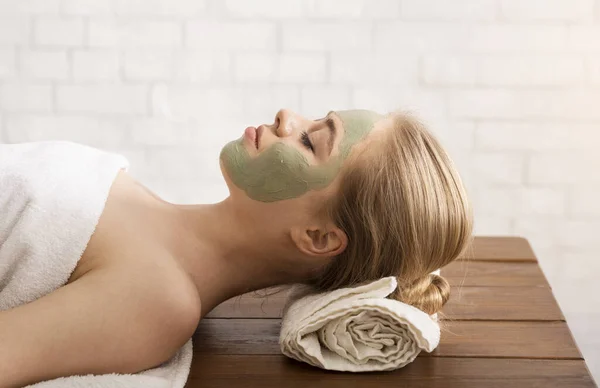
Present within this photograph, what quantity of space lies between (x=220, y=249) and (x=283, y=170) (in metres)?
0.20

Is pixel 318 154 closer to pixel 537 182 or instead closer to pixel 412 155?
pixel 412 155

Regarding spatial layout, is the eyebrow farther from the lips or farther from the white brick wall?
the white brick wall

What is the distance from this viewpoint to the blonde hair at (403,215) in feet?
5.08

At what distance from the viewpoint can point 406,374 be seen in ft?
4.81

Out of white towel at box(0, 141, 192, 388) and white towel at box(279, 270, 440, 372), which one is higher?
white towel at box(0, 141, 192, 388)

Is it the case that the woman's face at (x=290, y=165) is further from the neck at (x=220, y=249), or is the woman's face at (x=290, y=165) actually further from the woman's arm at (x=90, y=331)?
the woman's arm at (x=90, y=331)

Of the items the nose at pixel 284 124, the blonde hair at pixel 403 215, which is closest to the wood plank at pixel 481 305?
the blonde hair at pixel 403 215

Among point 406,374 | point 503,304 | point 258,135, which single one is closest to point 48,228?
point 258,135

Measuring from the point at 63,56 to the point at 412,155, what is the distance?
1.52 meters

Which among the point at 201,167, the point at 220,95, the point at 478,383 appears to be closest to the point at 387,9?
the point at 220,95

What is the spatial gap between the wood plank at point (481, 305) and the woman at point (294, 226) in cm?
7

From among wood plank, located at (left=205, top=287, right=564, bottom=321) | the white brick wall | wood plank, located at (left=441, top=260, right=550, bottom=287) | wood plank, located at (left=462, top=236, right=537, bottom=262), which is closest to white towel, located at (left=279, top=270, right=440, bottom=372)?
wood plank, located at (left=205, top=287, right=564, bottom=321)

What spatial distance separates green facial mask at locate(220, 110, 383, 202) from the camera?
5.22 feet

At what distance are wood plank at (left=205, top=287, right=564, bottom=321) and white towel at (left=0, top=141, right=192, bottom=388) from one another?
0.74 ft
